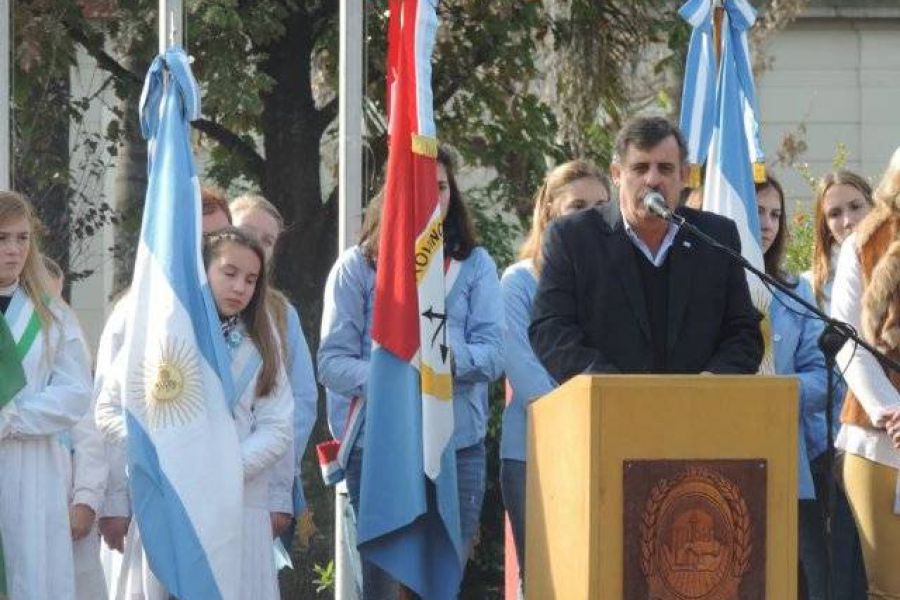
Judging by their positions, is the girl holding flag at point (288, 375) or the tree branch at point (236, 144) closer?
the girl holding flag at point (288, 375)

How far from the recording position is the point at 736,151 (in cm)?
896

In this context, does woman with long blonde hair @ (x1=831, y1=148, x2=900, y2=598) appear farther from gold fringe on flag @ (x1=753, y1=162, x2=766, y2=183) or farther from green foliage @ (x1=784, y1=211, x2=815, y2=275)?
green foliage @ (x1=784, y1=211, x2=815, y2=275)

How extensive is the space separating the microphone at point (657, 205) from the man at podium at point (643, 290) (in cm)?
26

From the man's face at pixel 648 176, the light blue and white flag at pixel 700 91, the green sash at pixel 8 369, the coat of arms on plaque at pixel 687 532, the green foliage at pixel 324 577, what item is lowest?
the green foliage at pixel 324 577

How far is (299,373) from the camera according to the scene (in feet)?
26.8

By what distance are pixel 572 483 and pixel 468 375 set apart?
7.14 ft

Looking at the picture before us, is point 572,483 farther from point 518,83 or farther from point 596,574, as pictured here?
point 518,83

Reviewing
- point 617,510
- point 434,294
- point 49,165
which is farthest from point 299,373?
point 49,165

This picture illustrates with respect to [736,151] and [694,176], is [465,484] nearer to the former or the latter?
[694,176]

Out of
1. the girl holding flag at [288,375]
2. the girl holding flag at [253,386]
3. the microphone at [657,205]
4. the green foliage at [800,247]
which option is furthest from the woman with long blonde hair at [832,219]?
the green foliage at [800,247]

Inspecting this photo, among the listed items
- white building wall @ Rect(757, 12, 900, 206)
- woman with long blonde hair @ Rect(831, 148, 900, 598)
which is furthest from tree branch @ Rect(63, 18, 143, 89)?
white building wall @ Rect(757, 12, 900, 206)

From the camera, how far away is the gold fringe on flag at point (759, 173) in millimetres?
8961

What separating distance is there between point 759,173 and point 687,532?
3755mm

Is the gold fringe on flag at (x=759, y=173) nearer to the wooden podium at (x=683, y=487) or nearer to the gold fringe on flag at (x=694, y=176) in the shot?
the gold fringe on flag at (x=694, y=176)
